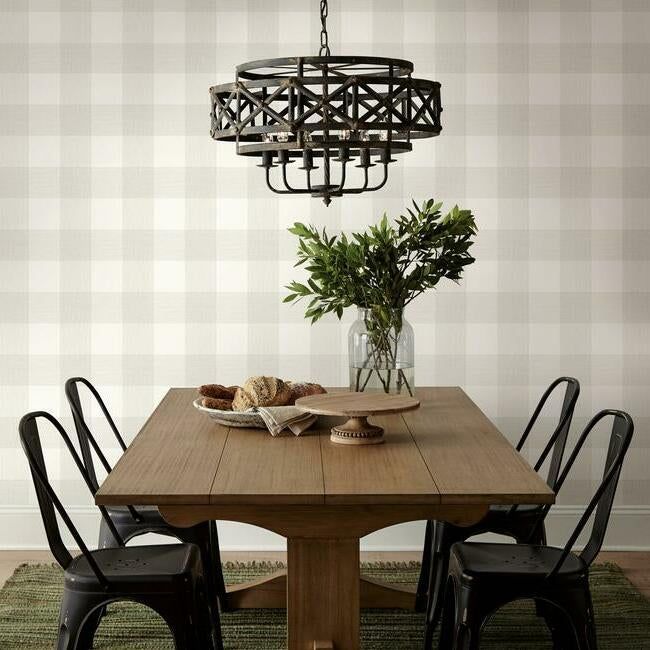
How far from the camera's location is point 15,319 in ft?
13.5

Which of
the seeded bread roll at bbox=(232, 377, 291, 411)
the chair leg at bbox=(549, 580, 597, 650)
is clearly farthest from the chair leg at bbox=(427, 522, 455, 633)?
the seeded bread roll at bbox=(232, 377, 291, 411)

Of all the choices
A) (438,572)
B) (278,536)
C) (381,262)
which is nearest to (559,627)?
(438,572)

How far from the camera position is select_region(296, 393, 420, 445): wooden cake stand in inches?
101

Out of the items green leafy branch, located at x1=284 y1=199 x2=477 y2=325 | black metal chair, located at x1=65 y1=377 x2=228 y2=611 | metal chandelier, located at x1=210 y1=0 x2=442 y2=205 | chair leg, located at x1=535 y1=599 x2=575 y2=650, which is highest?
metal chandelier, located at x1=210 y1=0 x2=442 y2=205

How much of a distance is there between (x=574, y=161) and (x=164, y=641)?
237cm

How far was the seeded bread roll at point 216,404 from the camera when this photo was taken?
2928mm

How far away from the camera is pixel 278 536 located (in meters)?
4.18

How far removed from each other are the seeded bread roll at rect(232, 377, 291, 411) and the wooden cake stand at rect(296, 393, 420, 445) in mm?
176

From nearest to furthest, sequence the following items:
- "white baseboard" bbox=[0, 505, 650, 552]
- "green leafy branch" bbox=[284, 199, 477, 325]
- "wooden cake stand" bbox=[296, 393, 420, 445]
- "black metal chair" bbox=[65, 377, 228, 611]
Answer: "wooden cake stand" bbox=[296, 393, 420, 445], "green leafy branch" bbox=[284, 199, 477, 325], "black metal chair" bbox=[65, 377, 228, 611], "white baseboard" bbox=[0, 505, 650, 552]

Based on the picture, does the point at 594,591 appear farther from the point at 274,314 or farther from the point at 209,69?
the point at 209,69

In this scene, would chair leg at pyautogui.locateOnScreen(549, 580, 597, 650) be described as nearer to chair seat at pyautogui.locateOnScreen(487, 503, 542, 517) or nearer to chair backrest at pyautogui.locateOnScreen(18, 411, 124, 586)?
chair seat at pyautogui.locateOnScreen(487, 503, 542, 517)

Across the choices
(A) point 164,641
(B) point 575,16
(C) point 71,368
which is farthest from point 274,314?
(B) point 575,16

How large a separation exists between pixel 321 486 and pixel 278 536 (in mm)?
1973

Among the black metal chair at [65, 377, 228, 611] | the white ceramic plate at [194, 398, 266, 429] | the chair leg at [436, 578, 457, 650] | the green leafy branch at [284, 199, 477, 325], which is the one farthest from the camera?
the black metal chair at [65, 377, 228, 611]
